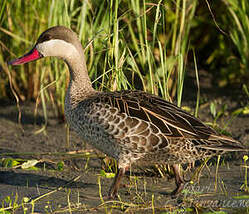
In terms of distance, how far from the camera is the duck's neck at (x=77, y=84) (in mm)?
4672

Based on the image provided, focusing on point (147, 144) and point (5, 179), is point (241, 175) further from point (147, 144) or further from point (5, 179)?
point (5, 179)

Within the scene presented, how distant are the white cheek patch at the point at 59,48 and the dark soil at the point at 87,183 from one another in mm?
955

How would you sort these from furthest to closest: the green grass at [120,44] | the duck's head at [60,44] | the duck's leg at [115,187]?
the green grass at [120,44], the duck's head at [60,44], the duck's leg at [115,187]

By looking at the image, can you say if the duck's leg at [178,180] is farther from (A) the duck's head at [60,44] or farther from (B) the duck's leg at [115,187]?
(A) the duck's head at [60,44]

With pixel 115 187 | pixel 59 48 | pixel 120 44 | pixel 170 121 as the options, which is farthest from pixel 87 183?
pixel 120 44

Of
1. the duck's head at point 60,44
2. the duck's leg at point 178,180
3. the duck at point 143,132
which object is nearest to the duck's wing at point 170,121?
the duck at point 143,132

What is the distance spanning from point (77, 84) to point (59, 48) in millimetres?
366

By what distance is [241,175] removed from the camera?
4906 mm

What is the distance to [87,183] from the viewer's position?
15.8 ft

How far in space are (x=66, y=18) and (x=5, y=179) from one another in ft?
5.63

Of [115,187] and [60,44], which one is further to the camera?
[60,44]

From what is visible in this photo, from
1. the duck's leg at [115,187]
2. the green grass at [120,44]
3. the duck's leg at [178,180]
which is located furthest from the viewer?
the green grass at [120,44]

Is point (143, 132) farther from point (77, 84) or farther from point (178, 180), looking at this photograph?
point (77, 84)

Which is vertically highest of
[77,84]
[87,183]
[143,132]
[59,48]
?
[59,48]
